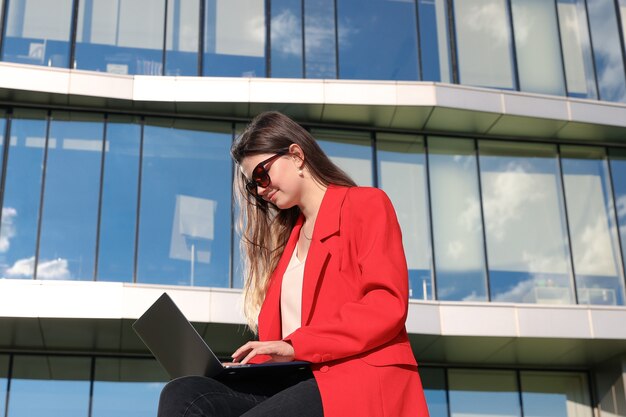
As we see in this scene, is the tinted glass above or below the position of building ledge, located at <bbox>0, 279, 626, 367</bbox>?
above

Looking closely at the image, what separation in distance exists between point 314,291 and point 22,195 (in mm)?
12312

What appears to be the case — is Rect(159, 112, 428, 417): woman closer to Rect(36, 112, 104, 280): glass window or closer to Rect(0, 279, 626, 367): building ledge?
Rect(0, 279, 626, 367): building ledge

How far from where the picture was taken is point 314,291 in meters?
2.72

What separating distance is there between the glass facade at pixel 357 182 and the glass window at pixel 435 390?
4.78 ft

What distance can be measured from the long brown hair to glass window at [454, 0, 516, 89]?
529 inches

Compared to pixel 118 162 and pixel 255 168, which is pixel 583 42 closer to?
pixel 118 162

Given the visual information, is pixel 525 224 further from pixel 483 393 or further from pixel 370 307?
pixel 370 307

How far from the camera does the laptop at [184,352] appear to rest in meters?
2.50

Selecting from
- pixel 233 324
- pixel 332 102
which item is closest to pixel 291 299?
pixel 233 324

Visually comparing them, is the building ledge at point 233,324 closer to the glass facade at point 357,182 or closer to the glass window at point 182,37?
the glass facade at point 357,182

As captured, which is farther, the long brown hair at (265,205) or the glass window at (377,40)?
the glass window at (377,40)

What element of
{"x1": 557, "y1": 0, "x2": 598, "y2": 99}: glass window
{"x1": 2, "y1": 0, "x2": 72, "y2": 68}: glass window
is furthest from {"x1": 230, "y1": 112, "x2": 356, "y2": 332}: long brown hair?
{"x1": 557, "y1": 0, "x2": 598, "y2": 99}: glass window

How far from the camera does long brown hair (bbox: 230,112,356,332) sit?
291cm

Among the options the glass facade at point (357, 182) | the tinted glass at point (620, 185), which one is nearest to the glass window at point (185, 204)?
the glass facade at point (357, 182)
